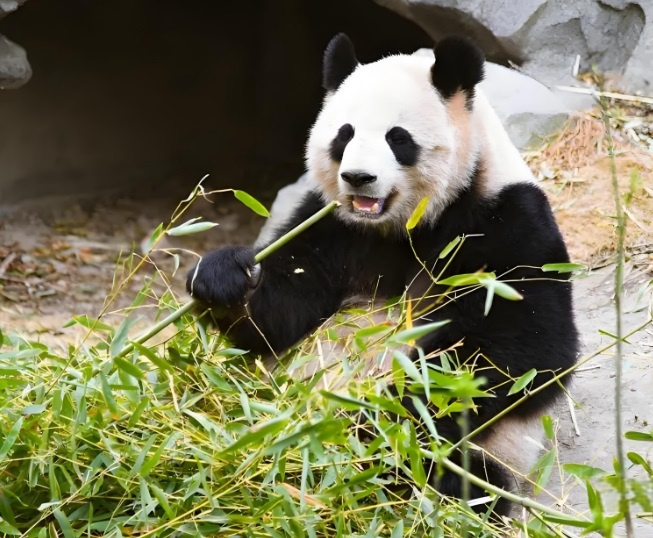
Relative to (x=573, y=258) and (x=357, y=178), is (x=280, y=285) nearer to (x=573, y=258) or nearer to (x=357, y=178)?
(x=357, y=178)

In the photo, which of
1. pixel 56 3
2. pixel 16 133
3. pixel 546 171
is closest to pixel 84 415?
pixel 546 171

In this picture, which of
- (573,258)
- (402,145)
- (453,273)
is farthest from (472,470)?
(573,258)

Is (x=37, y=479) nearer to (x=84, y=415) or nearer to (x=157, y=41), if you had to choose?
(x=84, y=415)

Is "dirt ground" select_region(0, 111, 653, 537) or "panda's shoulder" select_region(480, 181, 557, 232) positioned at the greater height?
"panda's shoulder" select_region(480, 181, 557, 232)

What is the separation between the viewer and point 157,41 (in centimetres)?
754

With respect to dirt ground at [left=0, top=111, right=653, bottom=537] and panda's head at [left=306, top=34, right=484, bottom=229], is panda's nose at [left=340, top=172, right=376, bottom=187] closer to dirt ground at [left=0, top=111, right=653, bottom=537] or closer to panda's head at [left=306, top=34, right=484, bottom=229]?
panda's head at [left=306, top=34, right=484, bottom=229]

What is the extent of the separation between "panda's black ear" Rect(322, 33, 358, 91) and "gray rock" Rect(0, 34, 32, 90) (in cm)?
257

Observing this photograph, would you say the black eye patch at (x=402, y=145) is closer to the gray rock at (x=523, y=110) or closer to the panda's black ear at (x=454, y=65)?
the panda's black ear at (x=454, y=65)

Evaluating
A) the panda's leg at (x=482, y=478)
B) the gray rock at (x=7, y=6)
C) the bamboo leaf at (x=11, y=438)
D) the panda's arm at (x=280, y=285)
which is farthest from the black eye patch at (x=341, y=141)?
the gray rock at (x=7, y=6)

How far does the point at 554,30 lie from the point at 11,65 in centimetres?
324

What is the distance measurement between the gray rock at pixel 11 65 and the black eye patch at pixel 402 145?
9.74 ft

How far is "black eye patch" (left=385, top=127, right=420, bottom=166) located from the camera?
2691 millimetres

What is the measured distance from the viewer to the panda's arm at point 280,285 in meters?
2.46

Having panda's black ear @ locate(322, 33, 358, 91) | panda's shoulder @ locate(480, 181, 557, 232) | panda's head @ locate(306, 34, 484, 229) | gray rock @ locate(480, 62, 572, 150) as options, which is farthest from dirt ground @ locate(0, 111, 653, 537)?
panda's black ear @ locate(322, 33, 358, 91)
